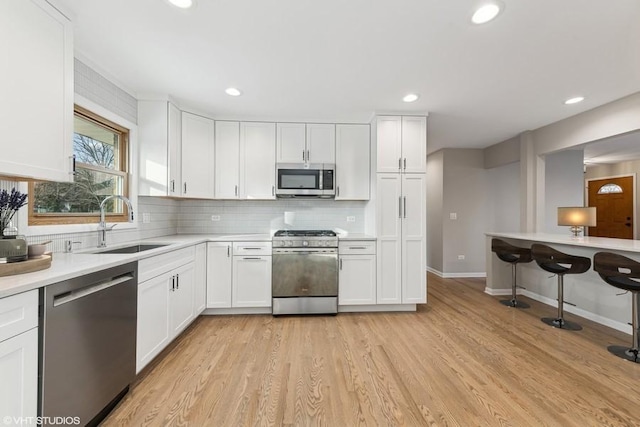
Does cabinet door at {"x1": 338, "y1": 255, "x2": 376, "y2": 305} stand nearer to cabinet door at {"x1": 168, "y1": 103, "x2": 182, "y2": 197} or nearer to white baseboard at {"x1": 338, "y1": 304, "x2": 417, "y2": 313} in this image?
white baseboard at {"x1": 338, "y1": 304, "x2": 417, "y2": 313}

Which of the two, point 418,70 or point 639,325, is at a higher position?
point 418,70

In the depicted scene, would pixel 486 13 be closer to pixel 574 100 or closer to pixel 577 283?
pixel 574 100

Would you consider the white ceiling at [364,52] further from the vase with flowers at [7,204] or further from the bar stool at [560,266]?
the bar stool at [560,266]

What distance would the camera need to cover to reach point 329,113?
11.0ft

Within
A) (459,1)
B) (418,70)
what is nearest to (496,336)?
(418,70)

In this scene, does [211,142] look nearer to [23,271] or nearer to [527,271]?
[23,271]

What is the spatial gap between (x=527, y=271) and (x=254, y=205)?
406cm

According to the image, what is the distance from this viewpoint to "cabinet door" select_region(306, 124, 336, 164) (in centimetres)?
353

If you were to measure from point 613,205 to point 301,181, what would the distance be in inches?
313

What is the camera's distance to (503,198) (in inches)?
201

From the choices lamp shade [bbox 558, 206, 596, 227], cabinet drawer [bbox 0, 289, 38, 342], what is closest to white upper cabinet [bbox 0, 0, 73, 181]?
cabinet drawer [bbox 0, 289, 38, 342]

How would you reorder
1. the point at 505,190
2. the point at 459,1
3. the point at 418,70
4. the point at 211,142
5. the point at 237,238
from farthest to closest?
the point at 505,190 < the point at 211,142 < the point at 237,238 < the point at 418,70 < the point at 459,1

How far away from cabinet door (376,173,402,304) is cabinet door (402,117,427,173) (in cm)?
22

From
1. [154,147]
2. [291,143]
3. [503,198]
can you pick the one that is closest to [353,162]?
[291,143]
